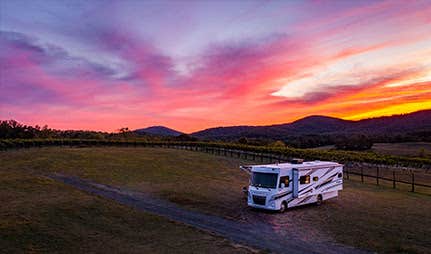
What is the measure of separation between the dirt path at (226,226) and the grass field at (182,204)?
97cm

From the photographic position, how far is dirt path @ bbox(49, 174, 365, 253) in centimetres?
1578

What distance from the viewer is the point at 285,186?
2334 cm

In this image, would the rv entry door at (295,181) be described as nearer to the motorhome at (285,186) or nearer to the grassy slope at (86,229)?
the motorhome at (285,186)

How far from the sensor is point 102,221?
19.3m

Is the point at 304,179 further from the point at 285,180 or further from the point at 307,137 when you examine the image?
the point at 307,137

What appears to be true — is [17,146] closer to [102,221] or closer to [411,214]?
[102,221]

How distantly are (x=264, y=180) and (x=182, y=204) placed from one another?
570 cm

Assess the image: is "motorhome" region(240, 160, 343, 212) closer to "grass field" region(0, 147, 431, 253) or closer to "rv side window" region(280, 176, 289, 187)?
"rv side window" region(280, 176, 289, 187)

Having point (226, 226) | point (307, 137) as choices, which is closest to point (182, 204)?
point (226, 226)

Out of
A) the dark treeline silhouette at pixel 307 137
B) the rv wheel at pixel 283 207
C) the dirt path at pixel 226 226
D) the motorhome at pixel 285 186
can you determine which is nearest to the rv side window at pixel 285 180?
the motorhome at pixel 285 186

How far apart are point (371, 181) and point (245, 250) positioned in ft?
103

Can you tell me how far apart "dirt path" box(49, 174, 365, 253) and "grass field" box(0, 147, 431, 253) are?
0.97 meters

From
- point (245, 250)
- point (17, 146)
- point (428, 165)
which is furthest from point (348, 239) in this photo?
point (17, 146)

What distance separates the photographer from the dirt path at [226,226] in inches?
621
